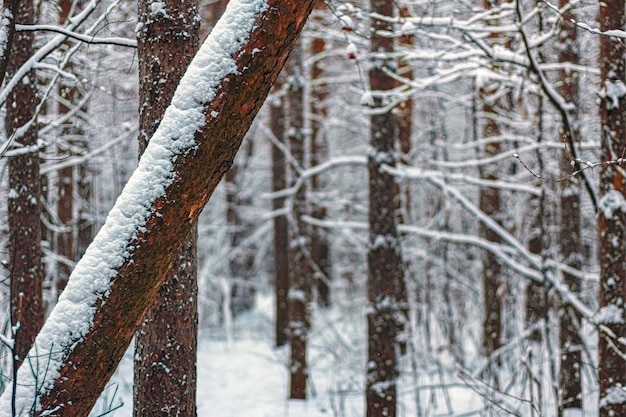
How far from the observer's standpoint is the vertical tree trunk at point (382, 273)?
740 cm

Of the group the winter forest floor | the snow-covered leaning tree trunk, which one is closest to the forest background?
the winter forest floor

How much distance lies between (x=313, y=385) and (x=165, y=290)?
6885mm

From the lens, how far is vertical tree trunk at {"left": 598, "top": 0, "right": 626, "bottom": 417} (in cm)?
534

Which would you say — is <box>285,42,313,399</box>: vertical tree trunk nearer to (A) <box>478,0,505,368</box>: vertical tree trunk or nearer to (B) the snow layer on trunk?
(A) <box>478,0,505,368</box>: vertical tree trunk

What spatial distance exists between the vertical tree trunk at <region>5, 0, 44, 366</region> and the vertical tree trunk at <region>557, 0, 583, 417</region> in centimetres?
581

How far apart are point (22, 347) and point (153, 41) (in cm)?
334

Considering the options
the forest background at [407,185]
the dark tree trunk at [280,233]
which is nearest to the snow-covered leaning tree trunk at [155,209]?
the forest background at [407,185]

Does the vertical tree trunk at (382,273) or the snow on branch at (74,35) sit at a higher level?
the snow on branch at (74,35)

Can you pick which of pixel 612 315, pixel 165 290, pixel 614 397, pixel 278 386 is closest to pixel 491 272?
pixel 278 386

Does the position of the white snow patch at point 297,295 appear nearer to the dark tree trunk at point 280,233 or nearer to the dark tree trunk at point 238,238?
the dark tree trunk at point 280,233

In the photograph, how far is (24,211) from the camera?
5.90 m

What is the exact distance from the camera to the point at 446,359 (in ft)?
40.4

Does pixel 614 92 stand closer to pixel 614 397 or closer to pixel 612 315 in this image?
pixel 612 315

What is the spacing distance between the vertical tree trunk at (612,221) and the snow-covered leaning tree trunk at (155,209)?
3.50m
